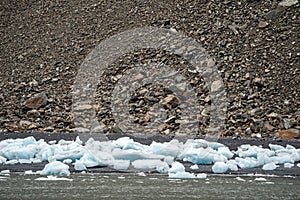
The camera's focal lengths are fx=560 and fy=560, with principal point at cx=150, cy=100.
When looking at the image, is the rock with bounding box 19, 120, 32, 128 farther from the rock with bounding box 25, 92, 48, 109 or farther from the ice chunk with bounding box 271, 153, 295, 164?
the ice chunk with bounding box 271, 153, 295, 164

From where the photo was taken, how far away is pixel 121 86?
14.9 meters

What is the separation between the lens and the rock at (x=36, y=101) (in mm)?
14391

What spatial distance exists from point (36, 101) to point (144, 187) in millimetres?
8567

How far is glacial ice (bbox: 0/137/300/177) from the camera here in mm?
8320

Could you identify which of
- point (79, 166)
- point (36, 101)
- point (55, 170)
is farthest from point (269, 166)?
point (36, 101)

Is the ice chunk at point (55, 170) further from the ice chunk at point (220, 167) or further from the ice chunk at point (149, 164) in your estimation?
the ice chunk at point (220, 167)

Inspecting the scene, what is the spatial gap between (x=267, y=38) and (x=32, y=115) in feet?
22.4

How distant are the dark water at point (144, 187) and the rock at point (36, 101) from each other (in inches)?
274

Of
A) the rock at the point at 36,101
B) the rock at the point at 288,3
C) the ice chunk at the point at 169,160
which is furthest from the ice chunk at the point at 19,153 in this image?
the rock at the point at 288,3

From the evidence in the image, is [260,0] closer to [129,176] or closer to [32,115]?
[32,115]

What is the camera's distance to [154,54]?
16016 mm

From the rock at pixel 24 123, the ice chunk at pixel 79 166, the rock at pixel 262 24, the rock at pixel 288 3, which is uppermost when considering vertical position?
the rock at pixel 288 3

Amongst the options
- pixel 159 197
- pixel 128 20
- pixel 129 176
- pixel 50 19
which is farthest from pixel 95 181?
pixel 50 19

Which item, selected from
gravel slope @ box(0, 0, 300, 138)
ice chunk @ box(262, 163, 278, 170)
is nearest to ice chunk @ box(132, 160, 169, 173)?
ice chunk @ box(262, 163, 278, 170)
